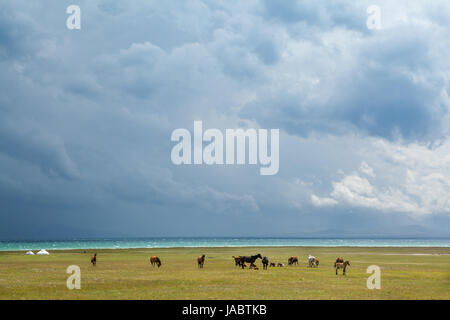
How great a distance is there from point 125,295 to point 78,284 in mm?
6586

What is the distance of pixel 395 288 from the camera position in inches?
1200

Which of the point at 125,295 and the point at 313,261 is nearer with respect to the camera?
the point at 125,295

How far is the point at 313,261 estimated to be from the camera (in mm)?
53625

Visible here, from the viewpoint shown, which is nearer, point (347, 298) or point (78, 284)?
point (347, 298)
